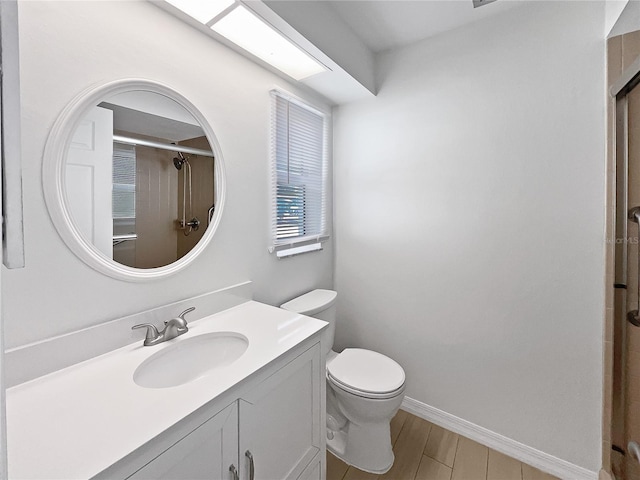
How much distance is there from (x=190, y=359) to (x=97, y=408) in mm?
407

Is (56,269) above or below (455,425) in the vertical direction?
above

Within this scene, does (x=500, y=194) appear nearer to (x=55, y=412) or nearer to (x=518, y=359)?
(x=518, y=359)

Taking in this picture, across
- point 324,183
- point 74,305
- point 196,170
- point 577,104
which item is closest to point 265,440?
point 74,305

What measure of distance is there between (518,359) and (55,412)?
1.99m

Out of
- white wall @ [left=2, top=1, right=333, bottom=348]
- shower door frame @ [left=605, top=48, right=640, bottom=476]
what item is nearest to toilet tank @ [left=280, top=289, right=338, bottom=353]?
white wall @ [left=2, top=1, right=333, bottom=348]

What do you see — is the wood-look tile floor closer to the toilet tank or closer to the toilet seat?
the toilet seat

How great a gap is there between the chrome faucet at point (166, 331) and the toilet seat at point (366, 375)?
2.79 ft

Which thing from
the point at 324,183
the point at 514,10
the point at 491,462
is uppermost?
the point at 514,10

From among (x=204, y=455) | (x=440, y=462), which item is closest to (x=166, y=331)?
(x=204, y=455)

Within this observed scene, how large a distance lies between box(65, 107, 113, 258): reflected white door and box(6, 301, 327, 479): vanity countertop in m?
0.41

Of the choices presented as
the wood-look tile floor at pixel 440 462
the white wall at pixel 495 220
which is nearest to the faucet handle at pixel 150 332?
the wood-look tile floor at pixel 440 462

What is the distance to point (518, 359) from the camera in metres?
1.51

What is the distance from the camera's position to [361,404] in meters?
1.38

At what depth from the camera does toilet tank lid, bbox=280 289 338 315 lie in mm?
1628
